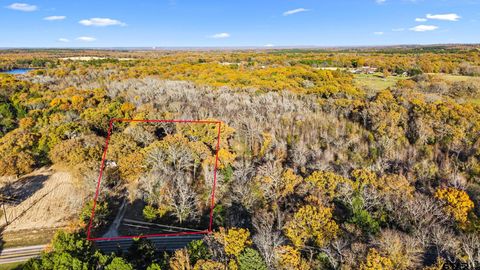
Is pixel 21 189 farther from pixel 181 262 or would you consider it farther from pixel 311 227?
pixel 311 227

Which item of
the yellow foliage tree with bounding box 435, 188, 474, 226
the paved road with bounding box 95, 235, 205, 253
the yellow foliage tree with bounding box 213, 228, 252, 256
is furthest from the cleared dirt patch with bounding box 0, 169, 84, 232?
the yellow foliage tree with bounding box 435, 188, 474, 226

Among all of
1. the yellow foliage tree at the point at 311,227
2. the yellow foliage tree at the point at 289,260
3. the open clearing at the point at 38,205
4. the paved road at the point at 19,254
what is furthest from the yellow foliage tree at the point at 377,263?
the open clearing at the point at 38,205

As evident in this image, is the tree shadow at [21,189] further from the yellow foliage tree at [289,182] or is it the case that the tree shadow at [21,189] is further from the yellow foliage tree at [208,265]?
the yellow foliage tree at [289,182]

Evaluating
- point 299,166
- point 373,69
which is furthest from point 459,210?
point 373,69

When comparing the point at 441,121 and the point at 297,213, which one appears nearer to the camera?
the point at 297,213

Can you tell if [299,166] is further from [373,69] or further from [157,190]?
[373,69]

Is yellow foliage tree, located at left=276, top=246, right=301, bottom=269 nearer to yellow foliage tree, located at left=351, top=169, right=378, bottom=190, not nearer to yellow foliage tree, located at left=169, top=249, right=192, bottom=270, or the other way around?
yellow foliage tree, located at left=169, top=249, right=192, bottom=270
